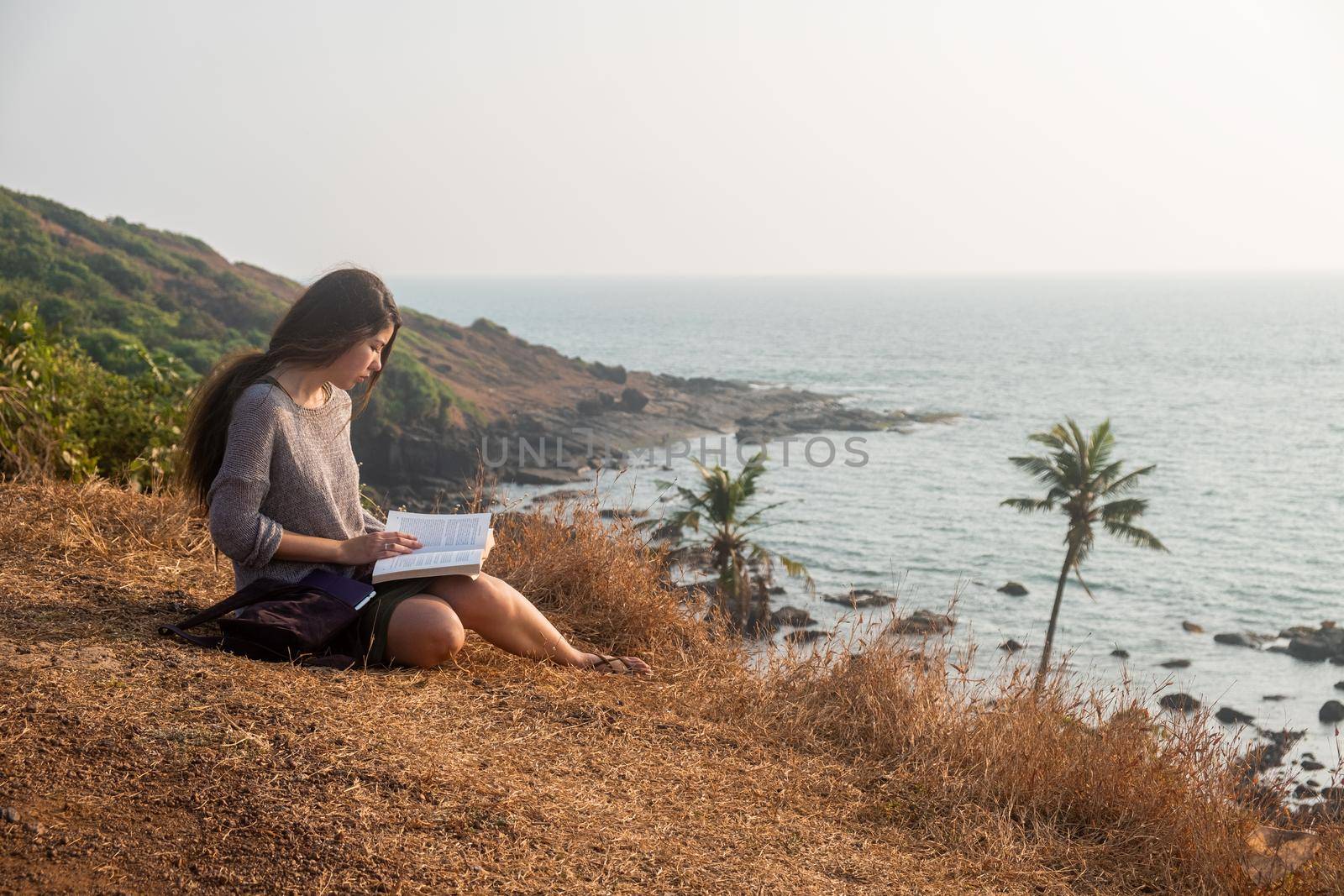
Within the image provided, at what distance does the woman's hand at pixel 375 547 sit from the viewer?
12.1 ft

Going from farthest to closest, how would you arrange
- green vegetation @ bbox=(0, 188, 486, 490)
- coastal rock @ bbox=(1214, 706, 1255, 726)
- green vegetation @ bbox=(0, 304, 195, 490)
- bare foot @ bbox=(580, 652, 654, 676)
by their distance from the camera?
coastal rock @ bbox=(1214, 706, 1255, 726) < green vegetation @ bbox=(0, 188, 486, 490) < green vegetation @ bbox=(0, 304, 195, 490) < bare foot @ bbox=(580, 652, 654, 676)

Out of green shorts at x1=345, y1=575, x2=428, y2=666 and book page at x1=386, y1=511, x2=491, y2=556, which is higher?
book page at x1=386, y1=511, x2=491, y2=556

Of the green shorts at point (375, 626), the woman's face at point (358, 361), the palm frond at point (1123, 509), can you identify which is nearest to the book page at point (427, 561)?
the green shorts at point (375, 626)

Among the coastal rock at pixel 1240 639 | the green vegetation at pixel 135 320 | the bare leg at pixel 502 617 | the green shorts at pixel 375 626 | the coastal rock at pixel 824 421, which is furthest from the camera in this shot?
the coastal rock at pixel 824 421

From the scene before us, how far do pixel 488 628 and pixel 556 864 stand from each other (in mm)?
1489

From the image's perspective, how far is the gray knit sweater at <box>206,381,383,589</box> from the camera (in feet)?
11.6

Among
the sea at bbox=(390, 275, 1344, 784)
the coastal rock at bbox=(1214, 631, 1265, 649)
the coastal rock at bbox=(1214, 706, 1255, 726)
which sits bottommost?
the coastal rock at bbox=(1214, 706, 1255, 726)

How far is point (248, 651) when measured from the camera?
12.0ft

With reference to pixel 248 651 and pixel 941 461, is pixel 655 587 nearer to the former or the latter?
pixel 248 651

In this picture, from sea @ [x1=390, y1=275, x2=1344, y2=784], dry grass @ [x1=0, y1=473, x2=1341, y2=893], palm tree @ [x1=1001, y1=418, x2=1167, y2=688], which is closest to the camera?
dry grass @ [x1=0, y1=473, x2=1341, y2=893]

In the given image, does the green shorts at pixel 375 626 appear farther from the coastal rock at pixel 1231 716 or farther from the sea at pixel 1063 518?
the coastal rock at pixel 1231 716

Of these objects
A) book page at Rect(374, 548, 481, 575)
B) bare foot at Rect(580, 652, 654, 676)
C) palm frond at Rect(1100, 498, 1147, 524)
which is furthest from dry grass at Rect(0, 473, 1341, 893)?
palm frond at Rect(1100, 498, 1147, 524)

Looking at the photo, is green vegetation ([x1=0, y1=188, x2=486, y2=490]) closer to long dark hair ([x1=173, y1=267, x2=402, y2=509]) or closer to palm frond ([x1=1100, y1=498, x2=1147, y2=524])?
long dark hair ([x1=173, y1=267, x2=402, y2=509])

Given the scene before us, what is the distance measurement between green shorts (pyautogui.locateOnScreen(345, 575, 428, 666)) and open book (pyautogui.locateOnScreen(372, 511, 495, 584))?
0.08 meters
